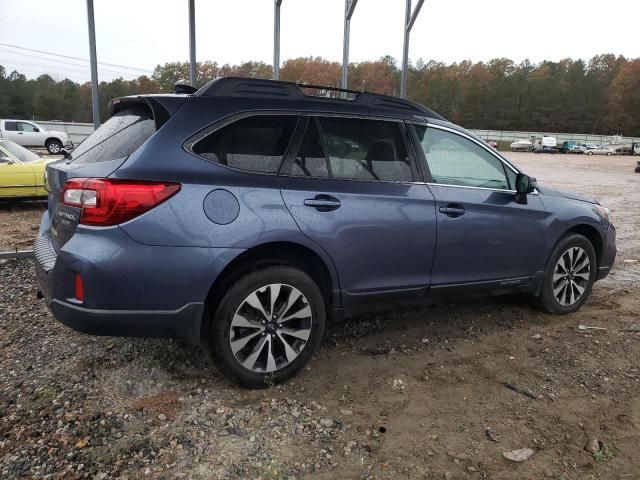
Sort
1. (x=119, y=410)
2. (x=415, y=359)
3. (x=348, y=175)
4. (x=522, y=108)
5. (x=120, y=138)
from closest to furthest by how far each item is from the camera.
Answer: (x=119, y=410) → (x=120, y=138) → (x=348, y=175) → (x=415, y=359) → (x=522, y=108)

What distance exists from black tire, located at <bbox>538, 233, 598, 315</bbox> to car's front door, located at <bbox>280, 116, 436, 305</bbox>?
58.3 inches

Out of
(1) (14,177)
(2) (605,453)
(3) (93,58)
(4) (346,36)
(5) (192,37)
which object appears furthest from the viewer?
(4) (346,36)

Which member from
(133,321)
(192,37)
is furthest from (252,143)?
(192,37)

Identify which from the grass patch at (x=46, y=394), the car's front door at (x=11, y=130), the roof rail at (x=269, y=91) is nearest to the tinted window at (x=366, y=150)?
the roof rail at (x=269, y=91)

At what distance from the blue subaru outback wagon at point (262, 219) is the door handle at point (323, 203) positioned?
0.03 feet

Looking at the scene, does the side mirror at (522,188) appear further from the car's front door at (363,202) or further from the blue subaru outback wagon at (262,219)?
the car's front door at (363,202)

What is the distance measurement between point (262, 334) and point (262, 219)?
0.70 metres

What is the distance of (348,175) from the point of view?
345 cm

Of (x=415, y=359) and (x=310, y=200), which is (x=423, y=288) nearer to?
(x=415, y=359)

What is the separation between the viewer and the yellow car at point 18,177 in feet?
30.8

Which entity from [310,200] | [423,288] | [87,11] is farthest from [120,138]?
[87,11]

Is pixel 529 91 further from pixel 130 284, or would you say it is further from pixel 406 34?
pixel 130 284

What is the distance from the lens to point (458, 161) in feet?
13.3

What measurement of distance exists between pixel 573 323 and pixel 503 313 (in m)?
0.58
